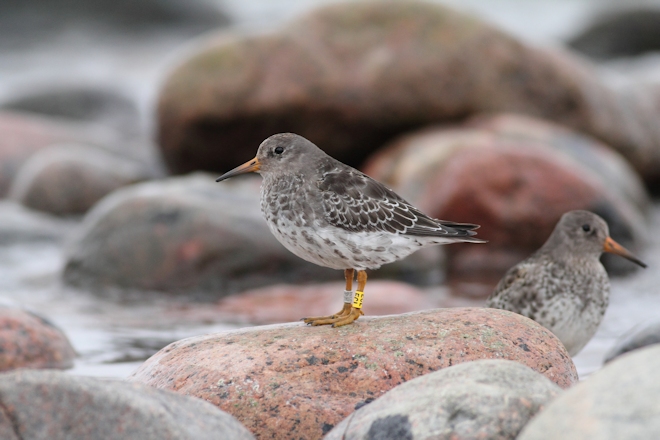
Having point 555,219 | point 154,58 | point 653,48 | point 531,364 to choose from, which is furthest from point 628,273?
point 154,58

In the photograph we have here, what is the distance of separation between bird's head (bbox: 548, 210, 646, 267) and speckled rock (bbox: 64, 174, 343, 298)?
15.2 feet

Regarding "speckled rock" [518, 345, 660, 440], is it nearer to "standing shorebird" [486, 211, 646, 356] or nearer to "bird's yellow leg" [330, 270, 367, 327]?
"bird's yellow leg" [330, 270, 367, 327]

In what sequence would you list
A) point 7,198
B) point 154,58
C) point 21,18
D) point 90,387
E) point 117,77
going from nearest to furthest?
point 90,387
point 7,198
point 117,77
point 154,58
point 21,18

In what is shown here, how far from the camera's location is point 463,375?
4.29m

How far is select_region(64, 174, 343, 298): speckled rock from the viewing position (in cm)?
1109

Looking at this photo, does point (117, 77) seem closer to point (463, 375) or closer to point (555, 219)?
point (555, 219)

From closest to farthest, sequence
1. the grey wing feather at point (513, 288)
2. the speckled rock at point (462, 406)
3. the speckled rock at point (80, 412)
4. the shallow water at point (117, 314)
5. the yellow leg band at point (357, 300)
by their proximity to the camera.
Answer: the speckled rock at point (80, 412) → the speckled rock at point (462, 406) → the yellow leg band at point (357, 300) → the grey wing feather at point (513, 288) → the shallow water at point (117, 314)

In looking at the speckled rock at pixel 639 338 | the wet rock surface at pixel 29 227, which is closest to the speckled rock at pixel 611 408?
the speckled rock at pixel 639 338

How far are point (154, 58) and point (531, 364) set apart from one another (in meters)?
28.2

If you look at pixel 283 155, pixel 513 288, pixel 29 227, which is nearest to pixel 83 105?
pixel 29 227

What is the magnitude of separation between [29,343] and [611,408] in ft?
17.9

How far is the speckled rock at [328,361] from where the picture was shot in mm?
5176

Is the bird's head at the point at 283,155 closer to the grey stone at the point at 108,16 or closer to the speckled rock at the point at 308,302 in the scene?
the speckled rock at the point at 308,302

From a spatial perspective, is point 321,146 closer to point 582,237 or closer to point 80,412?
point 582,237
